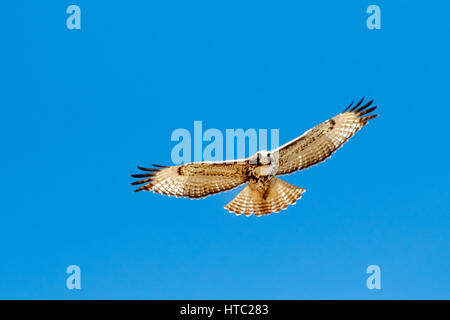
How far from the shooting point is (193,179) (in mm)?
11195

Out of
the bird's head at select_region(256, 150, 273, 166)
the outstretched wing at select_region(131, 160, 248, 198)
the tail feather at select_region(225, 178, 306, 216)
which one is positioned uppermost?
the bird's head at select_region(256, 150, 273, 166)

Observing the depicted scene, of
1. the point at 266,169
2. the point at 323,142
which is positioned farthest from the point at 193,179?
the point at 323,142

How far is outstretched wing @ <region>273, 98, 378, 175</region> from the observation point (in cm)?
1077

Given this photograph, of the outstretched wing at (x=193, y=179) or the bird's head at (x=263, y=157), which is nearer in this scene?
the bird's head at (x=263, y=157)

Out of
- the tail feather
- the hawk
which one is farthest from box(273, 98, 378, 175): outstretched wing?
the tail feather

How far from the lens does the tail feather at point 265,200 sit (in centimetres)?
1152

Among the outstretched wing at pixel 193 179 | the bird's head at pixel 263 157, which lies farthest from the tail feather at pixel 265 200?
the bird's head at pixel 263 157

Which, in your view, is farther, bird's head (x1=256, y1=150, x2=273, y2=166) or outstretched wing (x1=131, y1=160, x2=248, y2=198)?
outstretched wing (x1=131, y1=160, x2=248, y2=198)

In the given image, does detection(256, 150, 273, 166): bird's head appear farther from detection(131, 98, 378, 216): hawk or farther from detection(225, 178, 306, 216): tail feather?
detection(225, 178, 306, 216): tail feather

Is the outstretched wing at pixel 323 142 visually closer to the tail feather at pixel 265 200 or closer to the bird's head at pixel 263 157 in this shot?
the bird's head at pixel 263 157

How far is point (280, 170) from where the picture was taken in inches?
436

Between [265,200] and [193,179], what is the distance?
1.53 m
